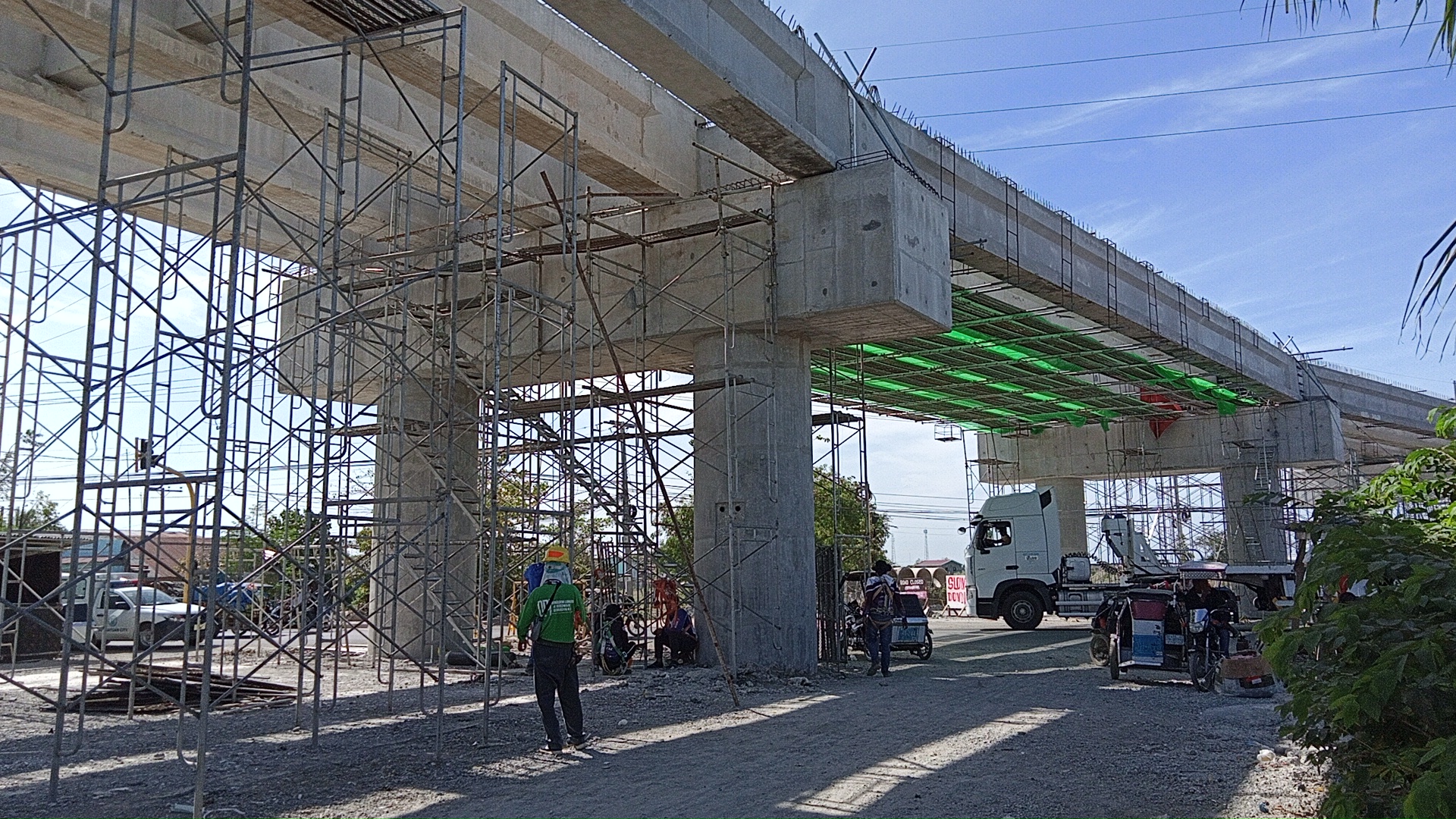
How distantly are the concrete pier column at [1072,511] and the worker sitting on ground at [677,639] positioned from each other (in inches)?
932

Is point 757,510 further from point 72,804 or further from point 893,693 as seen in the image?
point 72,804

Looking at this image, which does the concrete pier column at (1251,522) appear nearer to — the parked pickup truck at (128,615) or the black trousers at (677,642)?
the black trousers at (677,642)

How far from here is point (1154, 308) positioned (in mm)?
24250

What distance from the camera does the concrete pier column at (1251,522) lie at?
105ft

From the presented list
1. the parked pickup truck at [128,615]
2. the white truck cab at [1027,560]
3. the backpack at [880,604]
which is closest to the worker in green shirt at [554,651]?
the backpack at [880,604]

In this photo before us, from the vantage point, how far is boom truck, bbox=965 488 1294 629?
27484mm

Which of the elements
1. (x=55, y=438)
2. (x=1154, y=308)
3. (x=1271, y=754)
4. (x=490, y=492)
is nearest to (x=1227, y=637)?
(x=1271, y=754)

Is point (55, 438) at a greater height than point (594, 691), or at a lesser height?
greater

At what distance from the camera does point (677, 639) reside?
16328 mm

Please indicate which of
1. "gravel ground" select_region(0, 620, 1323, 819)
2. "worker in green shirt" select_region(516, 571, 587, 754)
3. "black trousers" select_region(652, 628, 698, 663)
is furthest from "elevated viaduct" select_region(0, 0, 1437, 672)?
"gravel ground" select_region(0, 620, 1323, 819)

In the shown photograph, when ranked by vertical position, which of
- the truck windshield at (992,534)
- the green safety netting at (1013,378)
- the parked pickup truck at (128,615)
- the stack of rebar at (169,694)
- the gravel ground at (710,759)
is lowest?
the gravel ground at (710,759)

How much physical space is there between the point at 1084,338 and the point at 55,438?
19683 mm

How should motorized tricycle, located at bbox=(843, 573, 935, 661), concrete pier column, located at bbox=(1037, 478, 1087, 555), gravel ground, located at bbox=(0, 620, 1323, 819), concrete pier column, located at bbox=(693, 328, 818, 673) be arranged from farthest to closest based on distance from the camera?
concrete pier column, located at bbox=(1037, 478, 1087, 555)
motorized tricycle, located at bbox=(843, 573, 935, 661)
concrete pier column, located at bbox=(693, 328, 818, 673)
gravel ground, located at bbox=(0, 620, 1323, 819)

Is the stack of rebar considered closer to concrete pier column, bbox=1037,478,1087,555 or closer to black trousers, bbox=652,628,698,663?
black trousers, bbox=652,628,698,663
